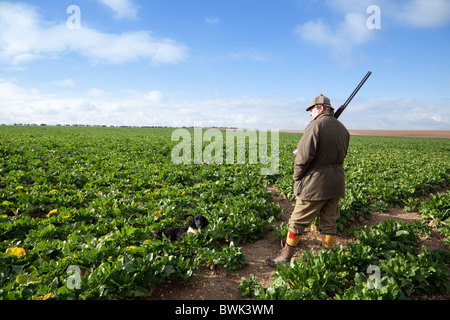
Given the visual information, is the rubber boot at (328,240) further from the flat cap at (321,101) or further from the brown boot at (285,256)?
the flat cap at (321,101)

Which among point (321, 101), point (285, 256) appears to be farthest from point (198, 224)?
point (321, 101)

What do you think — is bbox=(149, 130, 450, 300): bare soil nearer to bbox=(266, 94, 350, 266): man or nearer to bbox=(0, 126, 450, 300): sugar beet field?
bbox=(0, 126, 450, 300): sugar beet field

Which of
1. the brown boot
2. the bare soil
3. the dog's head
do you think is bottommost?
the bare soil

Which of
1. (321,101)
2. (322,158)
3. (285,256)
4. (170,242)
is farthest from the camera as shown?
(170,242)

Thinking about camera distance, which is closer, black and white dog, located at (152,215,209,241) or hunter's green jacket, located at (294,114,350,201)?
hunter's green jacket, located at (294,114,350,201)

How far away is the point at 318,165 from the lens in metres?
4.02

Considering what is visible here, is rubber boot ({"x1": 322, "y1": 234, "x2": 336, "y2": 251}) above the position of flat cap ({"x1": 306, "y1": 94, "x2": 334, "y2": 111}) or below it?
below

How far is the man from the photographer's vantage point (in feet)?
12.8

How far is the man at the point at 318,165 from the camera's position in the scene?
12.8 ft

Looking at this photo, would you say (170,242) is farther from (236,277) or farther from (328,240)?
(328,240)

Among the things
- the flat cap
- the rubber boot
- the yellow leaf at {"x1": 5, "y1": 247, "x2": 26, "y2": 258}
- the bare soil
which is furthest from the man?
the yellow leaf at {"x1": 5, "y1": 247, "x2": 26, "y2": 258}
